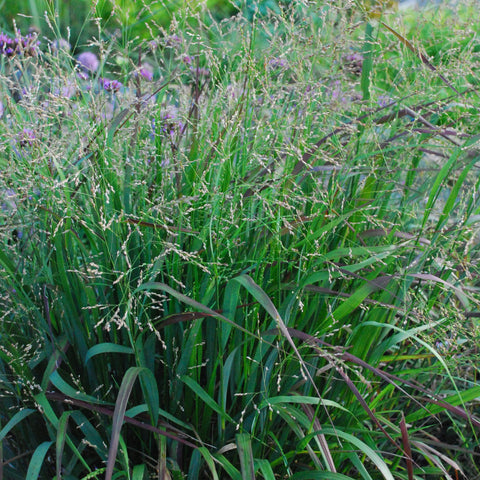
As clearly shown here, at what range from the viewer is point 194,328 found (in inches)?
44.0

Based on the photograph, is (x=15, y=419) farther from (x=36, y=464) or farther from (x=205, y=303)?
(x=205, y=303)

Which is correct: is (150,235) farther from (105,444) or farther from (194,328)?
(105,444)

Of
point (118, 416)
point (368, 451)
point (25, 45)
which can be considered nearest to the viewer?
point (118, 416)

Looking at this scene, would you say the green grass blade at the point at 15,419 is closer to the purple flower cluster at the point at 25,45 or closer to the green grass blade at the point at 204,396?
the green grass blade at the point at 204,396

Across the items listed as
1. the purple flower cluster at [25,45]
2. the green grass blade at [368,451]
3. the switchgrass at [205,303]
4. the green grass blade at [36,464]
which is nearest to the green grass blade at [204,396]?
the switchgrass at [205,303]

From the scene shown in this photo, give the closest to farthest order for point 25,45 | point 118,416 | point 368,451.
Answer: point 118,416
point 368,451
point 25,45

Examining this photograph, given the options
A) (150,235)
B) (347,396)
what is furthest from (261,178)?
(347,396)

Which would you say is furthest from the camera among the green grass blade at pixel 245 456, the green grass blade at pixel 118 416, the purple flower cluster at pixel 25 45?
the purple flower cluster at pixel 25 45

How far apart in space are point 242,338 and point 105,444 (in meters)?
0.35

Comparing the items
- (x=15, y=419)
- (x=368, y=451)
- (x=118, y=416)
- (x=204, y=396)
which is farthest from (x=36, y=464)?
(x=368, y=451)

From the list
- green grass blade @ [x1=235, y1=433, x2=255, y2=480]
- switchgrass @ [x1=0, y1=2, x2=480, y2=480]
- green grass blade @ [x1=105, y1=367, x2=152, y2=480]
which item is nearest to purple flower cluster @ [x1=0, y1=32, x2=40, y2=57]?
switchgrass @ [x1=0, y1=2, x2=480, y2=480]

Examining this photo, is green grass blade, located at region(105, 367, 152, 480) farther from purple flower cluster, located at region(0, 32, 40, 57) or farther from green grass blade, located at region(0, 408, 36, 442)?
purple flower cluster, located at region(0, 32, 40, 57)

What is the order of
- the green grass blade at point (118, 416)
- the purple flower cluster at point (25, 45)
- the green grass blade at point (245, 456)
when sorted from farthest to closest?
the purple flower cluster at point (25, 45)
the green grass blade at point (245, 456)
the green grass blade at point (118, 416)

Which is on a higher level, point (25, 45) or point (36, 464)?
point (25, 45)
